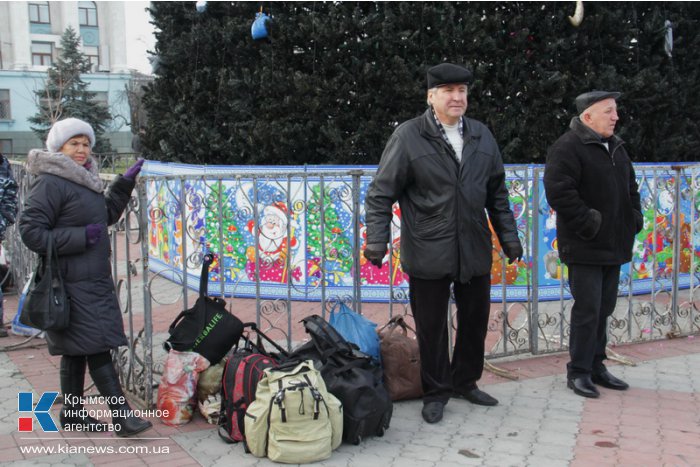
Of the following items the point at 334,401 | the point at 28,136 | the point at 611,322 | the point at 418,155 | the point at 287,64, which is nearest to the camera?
the point at 334,401

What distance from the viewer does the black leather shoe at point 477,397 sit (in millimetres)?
4754

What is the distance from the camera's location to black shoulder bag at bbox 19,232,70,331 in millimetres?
3900

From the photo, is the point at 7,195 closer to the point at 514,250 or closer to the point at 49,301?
the point at 49,301

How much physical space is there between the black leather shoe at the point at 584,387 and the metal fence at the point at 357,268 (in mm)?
801

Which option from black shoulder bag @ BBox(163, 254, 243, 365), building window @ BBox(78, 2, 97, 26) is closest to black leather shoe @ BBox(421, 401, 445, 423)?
black shoulder bag @ BBox(163, 254, 243, 365)

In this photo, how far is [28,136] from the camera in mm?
47219

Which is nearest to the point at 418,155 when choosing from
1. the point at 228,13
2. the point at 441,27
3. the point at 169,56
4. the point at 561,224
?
the point at 561,224

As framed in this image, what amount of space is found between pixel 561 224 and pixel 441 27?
3660 mm

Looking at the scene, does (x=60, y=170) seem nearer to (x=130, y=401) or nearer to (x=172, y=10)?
(x=130, y=401)

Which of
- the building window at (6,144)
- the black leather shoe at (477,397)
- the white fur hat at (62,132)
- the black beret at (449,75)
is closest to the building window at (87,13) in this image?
the building window at (6,144)

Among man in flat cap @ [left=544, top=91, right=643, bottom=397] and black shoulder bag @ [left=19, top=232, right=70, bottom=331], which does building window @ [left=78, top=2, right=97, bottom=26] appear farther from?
man in flat cap @ [left=544, top=91, right=643, bottom=397]

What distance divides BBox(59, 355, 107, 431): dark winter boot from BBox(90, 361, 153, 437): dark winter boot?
0.28 ft

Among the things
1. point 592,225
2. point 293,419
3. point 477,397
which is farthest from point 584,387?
point 293,419

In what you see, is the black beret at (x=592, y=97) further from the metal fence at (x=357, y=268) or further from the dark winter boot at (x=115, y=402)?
the dark winter boot at (x=115, y=402)
